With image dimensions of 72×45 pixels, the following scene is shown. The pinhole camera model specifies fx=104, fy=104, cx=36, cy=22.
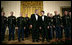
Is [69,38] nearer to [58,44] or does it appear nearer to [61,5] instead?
[58,44]

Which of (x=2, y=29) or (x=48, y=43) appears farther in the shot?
(x=2, y=29)

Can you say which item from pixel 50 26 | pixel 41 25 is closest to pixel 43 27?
pixel 41 25

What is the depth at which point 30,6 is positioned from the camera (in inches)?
353

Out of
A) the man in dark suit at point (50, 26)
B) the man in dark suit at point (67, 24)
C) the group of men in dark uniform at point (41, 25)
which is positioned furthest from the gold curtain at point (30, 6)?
the man in dark suit at point (67, 24)

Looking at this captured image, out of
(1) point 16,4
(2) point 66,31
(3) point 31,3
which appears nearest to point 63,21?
(2) point 66,31

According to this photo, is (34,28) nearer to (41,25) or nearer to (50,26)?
(41,25)

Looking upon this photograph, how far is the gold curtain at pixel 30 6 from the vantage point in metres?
8.89

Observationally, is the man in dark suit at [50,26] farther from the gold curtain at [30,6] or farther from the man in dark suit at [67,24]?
the gold curtain at [30,6]

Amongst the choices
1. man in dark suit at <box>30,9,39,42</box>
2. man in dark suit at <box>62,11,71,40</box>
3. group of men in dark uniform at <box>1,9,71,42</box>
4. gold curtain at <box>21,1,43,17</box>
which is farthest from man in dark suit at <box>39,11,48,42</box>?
gold curtain at <box>21,1,43,17</box>

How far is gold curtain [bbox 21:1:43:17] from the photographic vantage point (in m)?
8.89

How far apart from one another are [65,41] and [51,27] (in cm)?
114

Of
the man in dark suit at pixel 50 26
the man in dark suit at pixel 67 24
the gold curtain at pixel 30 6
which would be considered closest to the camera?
the man in dark suit at pixel 67 24

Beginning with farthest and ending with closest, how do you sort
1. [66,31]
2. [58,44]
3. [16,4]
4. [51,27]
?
1. [16,4]
2. [51,27]
3. [66,31]
4. [58,44]

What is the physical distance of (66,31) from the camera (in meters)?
5.66
